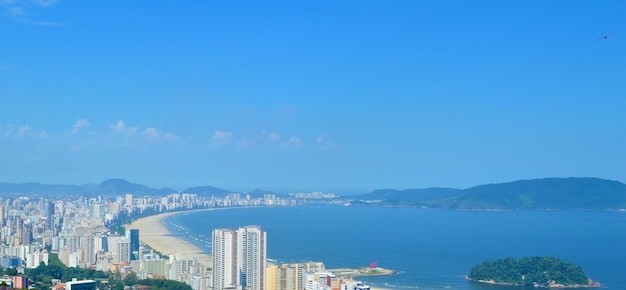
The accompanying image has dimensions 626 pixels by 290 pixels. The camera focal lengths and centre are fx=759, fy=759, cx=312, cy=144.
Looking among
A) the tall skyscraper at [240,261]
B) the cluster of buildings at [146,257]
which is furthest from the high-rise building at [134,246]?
the tall skyscraper at [240,261]

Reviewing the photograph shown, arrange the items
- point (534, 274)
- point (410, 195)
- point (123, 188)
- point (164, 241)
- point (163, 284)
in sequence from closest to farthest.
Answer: point (163, 284) → point (534, 274) → point (164, 241) → point (123, 188) → point (410, 195)

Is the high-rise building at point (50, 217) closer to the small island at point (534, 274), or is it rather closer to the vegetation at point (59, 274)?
the vegetation at point (59, 274)

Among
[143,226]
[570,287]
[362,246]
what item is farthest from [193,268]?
[143,226]

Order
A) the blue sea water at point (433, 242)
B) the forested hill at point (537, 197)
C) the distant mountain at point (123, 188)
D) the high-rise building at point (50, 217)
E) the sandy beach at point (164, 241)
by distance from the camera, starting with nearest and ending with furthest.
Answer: the blue sea water at point (433, 242) → the sandy beach at point (164, 241) → the high-rise building at point (50, 217) → the forested hill at point (537, 197) → the distant mountain at point (123, 188)

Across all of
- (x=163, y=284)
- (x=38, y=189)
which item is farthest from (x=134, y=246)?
(x=38, y=189)

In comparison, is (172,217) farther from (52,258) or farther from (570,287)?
(570,287)

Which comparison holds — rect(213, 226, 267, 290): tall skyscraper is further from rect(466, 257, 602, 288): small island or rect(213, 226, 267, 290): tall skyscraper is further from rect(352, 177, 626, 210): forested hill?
rect(352, 177, 626, 210): forested hill

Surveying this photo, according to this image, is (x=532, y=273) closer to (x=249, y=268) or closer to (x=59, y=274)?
(x=249, y=268)

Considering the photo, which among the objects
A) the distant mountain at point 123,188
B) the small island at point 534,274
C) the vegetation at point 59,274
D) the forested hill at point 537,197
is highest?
the distant mountain at point 123,188
